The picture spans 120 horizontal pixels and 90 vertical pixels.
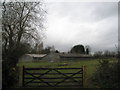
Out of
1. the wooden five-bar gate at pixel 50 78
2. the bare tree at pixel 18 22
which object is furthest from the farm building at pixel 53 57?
the wooden five-bar gate at pixel 50 78

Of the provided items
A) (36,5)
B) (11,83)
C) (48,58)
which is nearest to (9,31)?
(36,5)

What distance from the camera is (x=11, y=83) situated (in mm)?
7168

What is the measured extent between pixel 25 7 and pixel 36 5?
1.43 metres

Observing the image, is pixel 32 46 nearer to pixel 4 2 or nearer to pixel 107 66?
pixel 4 2

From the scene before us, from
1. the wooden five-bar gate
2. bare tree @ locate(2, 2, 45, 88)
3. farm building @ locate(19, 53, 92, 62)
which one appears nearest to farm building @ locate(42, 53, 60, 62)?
farm building @ locate(19, 53, 92, 62)

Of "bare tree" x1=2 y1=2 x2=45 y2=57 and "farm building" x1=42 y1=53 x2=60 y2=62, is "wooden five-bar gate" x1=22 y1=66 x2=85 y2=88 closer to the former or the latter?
"bare tree" x1=2 y1=2 x2=45 y2=57

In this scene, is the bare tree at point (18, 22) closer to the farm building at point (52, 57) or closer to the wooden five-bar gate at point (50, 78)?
the wooden five-bar gate at point (50, 78)

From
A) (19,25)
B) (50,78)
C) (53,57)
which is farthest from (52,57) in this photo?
(50,78)

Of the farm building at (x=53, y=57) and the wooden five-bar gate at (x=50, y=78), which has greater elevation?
the wooden five-bar gate at (x=50, y=78)

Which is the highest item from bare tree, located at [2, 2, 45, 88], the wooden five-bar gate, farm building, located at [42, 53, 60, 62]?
bare tree, located at [2, 2, 45, 88]

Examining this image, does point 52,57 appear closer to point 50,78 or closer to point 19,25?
point 19,25

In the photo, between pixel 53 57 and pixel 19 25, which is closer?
pixel 19 25

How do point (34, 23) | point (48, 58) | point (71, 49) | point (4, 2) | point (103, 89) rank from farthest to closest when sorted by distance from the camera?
point (71, 49)
point (48, 58)
point (34, 23)
point (4, 2)
point (103, 89)

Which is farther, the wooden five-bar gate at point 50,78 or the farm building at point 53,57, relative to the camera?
the farm building at point 53,57
